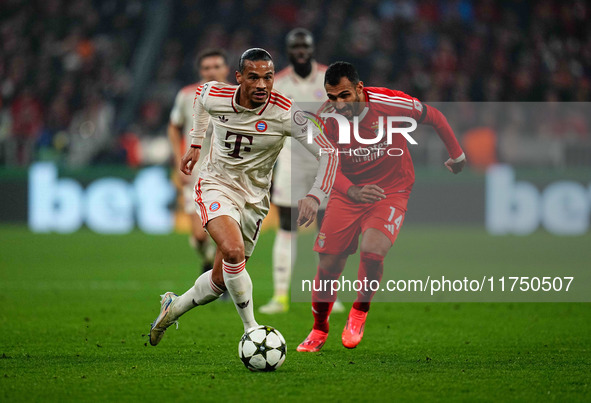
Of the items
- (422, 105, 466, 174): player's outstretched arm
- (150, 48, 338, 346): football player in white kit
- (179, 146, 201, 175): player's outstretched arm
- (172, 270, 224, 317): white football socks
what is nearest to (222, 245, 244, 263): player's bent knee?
(150, 48, 338, 346): football player in white kit

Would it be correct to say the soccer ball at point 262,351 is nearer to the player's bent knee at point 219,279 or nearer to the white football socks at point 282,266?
the player's bent knee at point 219,279

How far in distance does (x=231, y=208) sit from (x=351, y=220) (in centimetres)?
102

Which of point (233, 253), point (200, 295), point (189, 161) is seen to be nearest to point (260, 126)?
point (189, 161)

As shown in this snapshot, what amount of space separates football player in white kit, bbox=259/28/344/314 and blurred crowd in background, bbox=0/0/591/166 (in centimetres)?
903

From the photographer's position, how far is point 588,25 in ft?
66.0

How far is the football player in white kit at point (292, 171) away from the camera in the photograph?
27.7 feet

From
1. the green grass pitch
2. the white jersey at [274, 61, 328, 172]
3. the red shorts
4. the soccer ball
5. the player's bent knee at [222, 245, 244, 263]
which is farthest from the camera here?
the white jersey at [274, 61, 328, 172]

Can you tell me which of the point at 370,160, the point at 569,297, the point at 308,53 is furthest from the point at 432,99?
the point at 370,160

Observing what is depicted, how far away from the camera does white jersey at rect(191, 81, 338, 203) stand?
5730mm

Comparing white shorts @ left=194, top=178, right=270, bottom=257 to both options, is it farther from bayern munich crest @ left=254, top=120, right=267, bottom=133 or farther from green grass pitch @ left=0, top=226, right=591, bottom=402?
green grass pitch @ left=0, top=226, right=591, bottom=402

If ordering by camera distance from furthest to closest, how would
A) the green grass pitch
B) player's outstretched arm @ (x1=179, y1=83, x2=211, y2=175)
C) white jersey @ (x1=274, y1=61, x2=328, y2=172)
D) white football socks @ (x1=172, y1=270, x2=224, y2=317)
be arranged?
white jersey @ (x1=274, y1=61, x2=328, y2=172) → player's outstretched arm @ (x1=179, y1=83, x2=211, y2=175) → white football socks @ (x1=172, y1=270, x2=224, y2=317) → the green grass pitch

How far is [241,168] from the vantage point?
5.88m

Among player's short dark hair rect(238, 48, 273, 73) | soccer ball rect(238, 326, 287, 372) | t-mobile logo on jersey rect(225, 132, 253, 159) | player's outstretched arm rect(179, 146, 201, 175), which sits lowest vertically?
soccer ball rect(238, 326, 287, 372)

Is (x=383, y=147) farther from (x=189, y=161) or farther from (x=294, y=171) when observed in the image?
(x=294, y=171)
